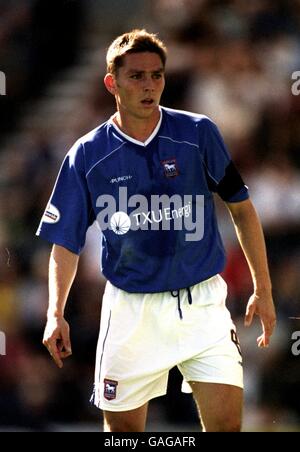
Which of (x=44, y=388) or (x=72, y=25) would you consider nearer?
(x=44, y=388)

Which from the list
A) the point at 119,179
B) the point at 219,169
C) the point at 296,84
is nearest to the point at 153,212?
the point at 119,179

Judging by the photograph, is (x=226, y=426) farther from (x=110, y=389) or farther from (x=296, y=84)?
(x=296, y=84)

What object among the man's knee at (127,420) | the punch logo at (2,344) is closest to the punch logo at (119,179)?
the man's knee at (127,420)

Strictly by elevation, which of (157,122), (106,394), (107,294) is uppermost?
(157,122)

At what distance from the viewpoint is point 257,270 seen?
4574 millimetres

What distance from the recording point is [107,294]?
4680 mm

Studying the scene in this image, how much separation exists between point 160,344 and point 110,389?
0.31m

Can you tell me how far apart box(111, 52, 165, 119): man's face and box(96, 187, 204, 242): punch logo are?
1.20 ft

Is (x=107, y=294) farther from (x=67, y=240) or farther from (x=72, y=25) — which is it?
(x=72, y=25)

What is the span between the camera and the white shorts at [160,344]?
4.47 m

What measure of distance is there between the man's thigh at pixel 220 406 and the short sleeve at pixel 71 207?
33.8 inches
